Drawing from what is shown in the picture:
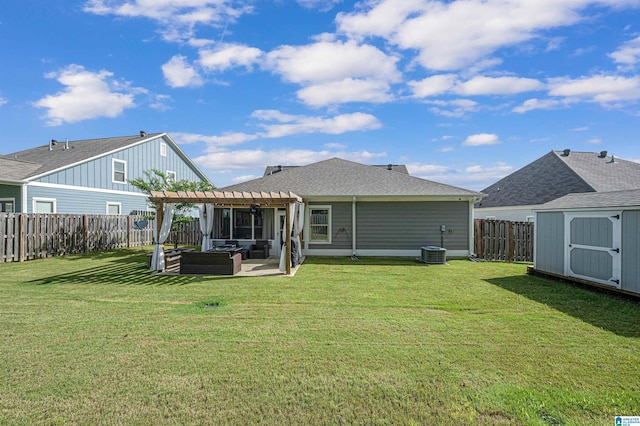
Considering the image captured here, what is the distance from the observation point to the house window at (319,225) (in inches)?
497

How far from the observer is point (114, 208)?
17828mm

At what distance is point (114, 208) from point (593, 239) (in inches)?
840

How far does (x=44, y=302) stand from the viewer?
19.3ft

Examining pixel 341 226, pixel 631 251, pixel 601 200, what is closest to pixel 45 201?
pixel 341 226

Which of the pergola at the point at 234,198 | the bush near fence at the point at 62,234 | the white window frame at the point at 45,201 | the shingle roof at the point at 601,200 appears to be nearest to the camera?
the shingle roof at the point at 601,200

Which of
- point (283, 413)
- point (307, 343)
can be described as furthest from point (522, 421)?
point (307, 343)

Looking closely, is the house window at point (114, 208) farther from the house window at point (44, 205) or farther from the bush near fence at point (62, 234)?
the house window at point (44, 205)

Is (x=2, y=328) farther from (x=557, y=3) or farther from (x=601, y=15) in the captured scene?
(x=601, y=15)

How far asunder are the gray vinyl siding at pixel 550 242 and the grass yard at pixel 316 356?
4.54 feet

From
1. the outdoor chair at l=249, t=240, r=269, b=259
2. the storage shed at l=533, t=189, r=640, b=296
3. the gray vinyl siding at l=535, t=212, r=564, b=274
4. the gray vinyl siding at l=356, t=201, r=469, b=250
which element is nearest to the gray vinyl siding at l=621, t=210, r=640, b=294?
the storage shed at l=533, t=189, r=640, b=296

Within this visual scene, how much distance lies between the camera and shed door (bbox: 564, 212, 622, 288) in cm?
668

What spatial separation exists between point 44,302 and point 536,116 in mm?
18974

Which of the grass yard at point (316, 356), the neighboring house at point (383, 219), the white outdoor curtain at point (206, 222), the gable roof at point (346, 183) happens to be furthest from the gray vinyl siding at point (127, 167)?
the neighboring house at point (383, 219)

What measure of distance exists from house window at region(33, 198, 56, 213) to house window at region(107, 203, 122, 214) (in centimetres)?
285
